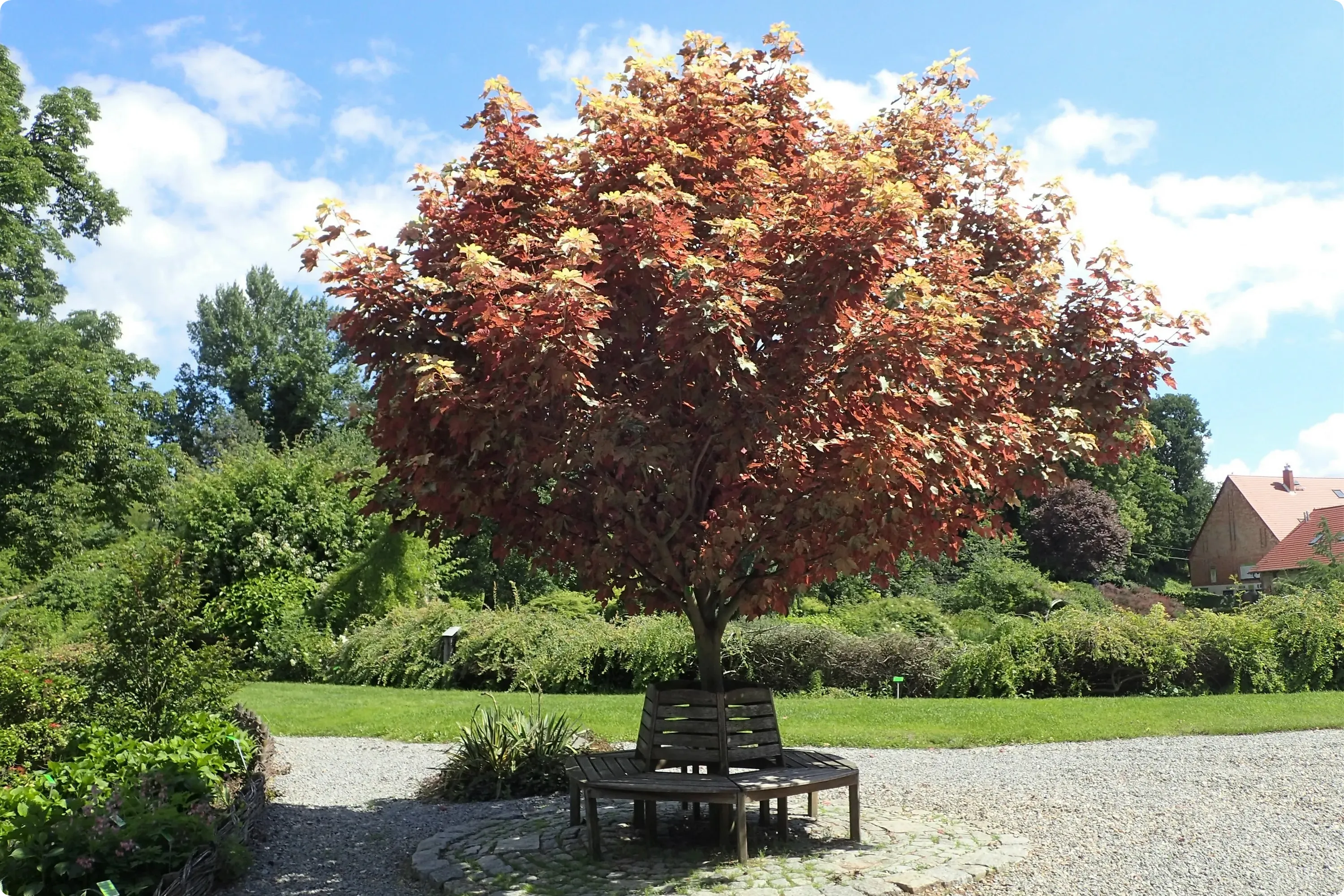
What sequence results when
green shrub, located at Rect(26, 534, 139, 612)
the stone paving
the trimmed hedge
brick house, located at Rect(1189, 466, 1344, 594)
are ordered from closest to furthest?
the stone paving → the trimmed hedge → green shrub, located at Rect(26, 534, 139, 612) → brick house, located at Rect(1189, 466, 1344, 594)

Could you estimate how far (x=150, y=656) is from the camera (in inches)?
301

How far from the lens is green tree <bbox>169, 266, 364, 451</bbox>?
149ft

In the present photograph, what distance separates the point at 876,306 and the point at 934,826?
3.56 m

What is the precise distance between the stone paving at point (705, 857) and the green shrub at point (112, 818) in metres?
1.38

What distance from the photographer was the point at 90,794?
16.8ft

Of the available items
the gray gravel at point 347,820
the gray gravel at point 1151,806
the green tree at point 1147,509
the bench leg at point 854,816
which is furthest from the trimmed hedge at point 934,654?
the green tree at point 1147,509

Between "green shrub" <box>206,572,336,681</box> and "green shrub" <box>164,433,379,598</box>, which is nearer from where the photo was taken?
"green shrub" <box>206,572,336,681</box>

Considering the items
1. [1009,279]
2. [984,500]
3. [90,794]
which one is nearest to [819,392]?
[1009,279]

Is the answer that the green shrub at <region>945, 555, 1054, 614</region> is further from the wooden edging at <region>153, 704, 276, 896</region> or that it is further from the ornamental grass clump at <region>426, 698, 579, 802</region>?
the wooden edging at <region>153, 704, 276, 896</region>

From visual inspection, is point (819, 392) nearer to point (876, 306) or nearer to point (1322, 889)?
point (876, 306)

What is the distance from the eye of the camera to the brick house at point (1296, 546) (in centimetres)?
3316

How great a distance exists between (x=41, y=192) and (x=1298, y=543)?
4249cm

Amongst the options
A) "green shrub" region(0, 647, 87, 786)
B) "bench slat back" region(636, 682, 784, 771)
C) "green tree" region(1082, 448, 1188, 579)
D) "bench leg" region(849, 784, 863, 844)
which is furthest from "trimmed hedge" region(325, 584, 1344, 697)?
"green tree" region(1082, 448, 1188, 579)

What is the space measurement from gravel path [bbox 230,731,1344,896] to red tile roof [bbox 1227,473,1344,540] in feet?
127
